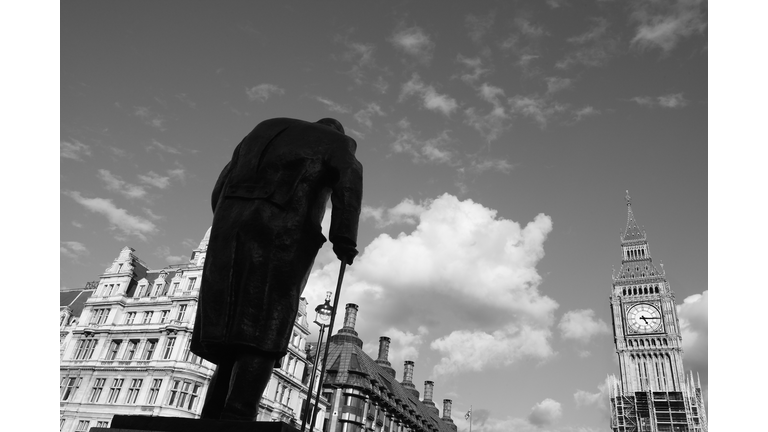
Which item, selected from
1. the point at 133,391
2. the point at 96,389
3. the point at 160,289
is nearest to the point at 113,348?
the point at 96,389

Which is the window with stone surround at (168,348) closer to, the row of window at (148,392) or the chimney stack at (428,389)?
the row of window at (148,392)

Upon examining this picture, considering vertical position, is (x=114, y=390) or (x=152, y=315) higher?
(x=152, y=315)

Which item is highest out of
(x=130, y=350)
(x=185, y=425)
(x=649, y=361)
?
(x=649, y=361)

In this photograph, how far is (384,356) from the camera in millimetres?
79812

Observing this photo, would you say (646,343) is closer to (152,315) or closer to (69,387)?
(152,315)

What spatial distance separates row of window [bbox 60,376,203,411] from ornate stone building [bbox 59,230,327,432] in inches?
2.4

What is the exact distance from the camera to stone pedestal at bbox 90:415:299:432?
3.27 m

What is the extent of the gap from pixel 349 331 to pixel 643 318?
68.8 m

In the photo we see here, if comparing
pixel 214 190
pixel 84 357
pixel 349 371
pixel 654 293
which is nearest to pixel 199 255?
pixel 84 357

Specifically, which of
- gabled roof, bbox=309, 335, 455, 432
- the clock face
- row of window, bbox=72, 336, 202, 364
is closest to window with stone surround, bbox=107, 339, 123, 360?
row of window, bbox=72, 336, 202, 364

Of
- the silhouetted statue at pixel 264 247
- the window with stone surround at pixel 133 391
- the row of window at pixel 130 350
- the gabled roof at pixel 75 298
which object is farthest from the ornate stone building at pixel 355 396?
the silhouetted statue at pixel 264 247

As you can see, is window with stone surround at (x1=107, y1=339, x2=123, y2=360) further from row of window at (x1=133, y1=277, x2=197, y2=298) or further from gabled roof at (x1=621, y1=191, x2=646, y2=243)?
gabled roof at (x1=621, y1=191, x2=646, y2=243)

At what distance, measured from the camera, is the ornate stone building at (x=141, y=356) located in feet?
106

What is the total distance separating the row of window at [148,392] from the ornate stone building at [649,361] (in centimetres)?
8017
